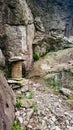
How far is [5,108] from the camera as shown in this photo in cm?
871

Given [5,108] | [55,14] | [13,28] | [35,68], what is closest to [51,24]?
[55,14]

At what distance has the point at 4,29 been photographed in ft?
49.3

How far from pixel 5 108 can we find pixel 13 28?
7.35 meters

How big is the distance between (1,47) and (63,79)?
4.09m

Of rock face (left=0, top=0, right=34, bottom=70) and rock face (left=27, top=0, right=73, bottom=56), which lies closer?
rock face (left=0, top=0, right=34, bottom=70)

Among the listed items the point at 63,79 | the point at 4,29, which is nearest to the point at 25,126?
the point at 63,79

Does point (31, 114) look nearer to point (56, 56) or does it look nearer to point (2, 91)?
point (2, 91)

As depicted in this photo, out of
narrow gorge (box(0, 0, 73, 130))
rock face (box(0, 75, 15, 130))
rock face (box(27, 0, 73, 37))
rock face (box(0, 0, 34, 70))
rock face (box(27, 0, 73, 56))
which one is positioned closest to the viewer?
rock face (box(0, 75, 15, 130))

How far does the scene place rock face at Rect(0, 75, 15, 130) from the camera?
8.05 m

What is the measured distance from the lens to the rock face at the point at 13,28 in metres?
14.9

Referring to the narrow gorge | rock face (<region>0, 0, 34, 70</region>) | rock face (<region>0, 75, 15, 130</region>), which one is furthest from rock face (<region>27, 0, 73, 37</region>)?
rock face (<region>0, 75, 15, 130</region>)

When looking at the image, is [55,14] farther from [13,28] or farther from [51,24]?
[13,28]

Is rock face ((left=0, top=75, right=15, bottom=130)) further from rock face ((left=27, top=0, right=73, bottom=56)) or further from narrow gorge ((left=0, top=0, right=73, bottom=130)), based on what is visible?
rock face ((left=27, top=0, right=73, bottom=56))

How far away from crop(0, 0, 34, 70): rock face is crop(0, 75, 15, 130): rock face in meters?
5.62
